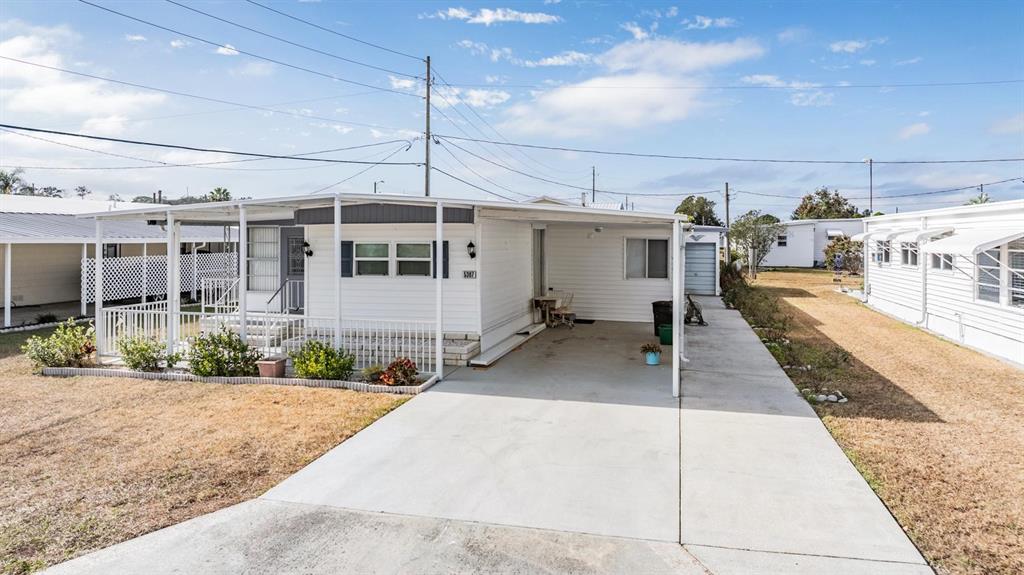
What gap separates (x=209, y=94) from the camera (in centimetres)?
1848

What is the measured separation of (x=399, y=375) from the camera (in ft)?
27.4

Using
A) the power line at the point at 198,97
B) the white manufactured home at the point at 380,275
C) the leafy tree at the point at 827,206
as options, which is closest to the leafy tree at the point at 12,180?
the power line at the point at 198,97

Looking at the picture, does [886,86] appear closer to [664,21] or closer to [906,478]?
[664,21]

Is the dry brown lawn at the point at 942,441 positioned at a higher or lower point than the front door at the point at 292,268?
lower

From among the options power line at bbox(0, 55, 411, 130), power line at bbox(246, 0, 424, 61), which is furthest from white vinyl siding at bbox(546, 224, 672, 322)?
power line at bbox(0, 55, 411, 130)

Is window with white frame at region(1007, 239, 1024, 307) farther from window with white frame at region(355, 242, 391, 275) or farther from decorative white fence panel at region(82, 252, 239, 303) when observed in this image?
decorative white fence panel at region(82, 252, 239, 303)

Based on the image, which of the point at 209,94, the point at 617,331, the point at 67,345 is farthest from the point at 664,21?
the point at 67,345

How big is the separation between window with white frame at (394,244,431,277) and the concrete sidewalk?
Answer: 5338 mm

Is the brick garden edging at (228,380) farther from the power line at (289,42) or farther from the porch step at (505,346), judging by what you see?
the power line at (289,42)

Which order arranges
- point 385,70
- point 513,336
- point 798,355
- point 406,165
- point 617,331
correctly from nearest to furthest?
point 798,355, point 513,336, point 617,331, point 385,70, point 406,165

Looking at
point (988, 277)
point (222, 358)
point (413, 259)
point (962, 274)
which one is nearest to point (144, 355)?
point (222, 358)

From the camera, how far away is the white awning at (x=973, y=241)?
986 cm

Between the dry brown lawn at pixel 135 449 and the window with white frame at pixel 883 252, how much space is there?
55.0ft

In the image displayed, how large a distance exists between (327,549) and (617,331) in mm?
10448
